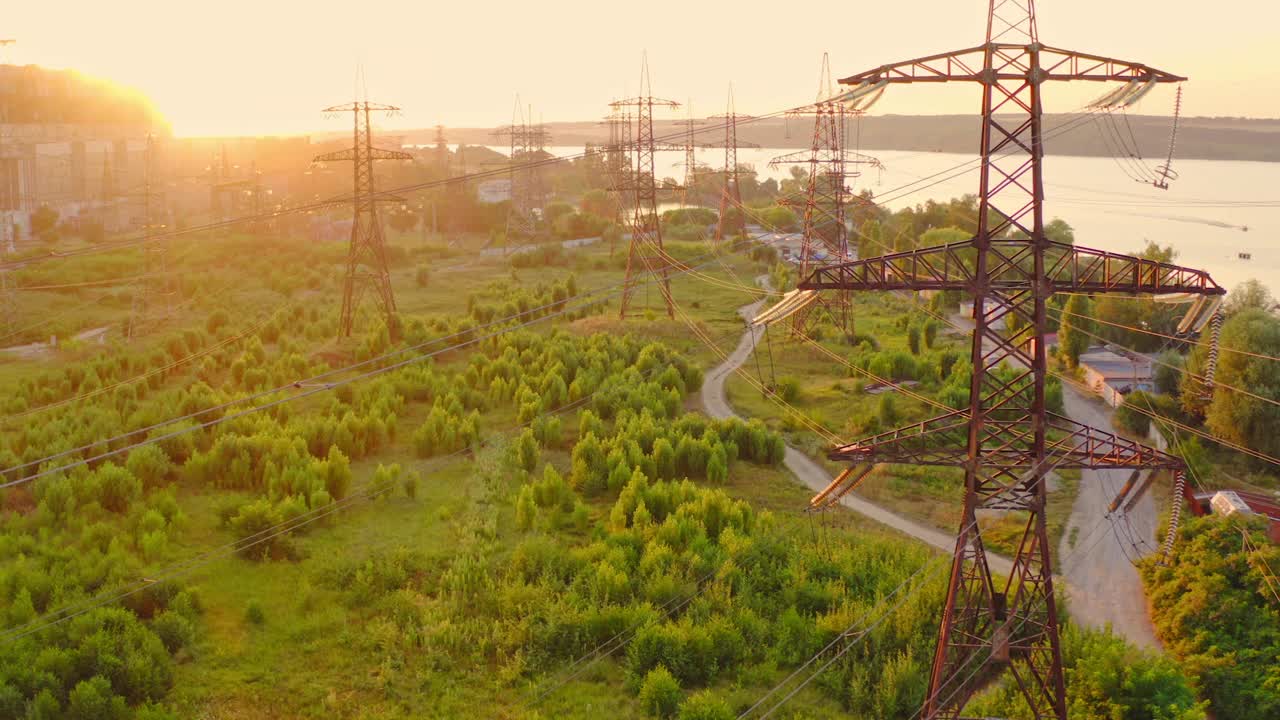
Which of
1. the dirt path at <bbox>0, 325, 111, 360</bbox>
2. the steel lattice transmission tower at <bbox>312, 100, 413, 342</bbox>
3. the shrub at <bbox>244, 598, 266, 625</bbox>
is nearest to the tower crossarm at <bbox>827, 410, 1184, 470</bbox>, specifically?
the shrub at <bbox>244, 598, 266, 625</bbox>

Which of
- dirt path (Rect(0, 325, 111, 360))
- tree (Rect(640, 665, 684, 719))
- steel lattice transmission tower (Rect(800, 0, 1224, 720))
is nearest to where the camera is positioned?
steel lattice transmission tower (Rect(800, 0, 1224, 720))

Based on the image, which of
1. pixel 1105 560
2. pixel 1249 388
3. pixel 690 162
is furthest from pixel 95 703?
pixel 690 162

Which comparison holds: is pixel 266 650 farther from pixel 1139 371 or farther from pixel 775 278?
pixel 775 278

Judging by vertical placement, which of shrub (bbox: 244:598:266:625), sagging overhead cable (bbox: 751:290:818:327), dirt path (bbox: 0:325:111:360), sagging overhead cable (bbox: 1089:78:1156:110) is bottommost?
shrub (bbox: 244:598:266:625)

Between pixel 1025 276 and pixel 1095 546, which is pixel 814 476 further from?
pixel 1025 276

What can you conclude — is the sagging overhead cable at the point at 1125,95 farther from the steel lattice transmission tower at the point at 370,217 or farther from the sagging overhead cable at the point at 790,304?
the steel lattice transmission tower at the point at 370,217

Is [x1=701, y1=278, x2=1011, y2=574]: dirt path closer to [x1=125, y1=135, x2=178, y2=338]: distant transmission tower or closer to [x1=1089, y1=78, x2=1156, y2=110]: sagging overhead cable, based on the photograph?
[x1=1089, y1=78, x2=1156, y2=110]: sagging overhead cable
